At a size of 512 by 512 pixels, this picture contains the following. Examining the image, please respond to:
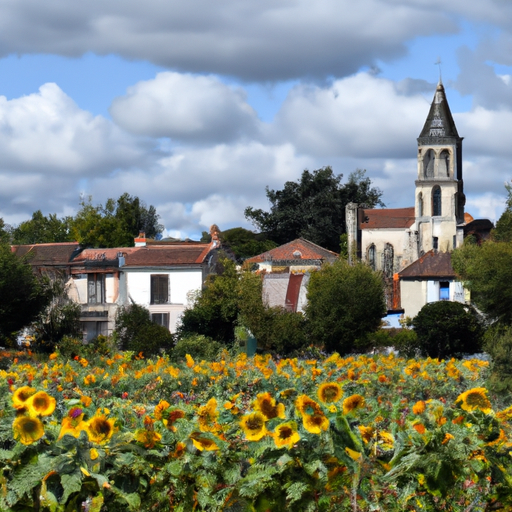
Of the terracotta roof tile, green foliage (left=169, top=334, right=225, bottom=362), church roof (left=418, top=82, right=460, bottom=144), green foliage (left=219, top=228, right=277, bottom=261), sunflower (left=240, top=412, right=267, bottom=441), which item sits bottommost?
green foliage (left=169, top=334, right=225, bottom=362)

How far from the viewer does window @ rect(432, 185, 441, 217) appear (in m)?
83.7

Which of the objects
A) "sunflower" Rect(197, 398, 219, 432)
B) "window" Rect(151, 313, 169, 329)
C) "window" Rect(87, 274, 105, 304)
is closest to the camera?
"sunflower" Rect(197, 398, 219, 432)

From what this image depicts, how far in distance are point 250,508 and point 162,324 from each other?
157 feet

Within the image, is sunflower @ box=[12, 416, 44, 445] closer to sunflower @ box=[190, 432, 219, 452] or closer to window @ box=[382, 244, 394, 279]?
sunflower @ box=[190, 432, 219, 452]

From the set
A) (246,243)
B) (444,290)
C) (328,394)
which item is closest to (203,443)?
(328,394)

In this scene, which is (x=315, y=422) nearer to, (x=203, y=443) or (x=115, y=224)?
(x=203, y=443)

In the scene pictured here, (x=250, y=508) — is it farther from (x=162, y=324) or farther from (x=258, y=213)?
(x=258, y=213)

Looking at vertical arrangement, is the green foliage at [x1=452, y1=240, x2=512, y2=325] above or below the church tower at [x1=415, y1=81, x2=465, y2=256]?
below

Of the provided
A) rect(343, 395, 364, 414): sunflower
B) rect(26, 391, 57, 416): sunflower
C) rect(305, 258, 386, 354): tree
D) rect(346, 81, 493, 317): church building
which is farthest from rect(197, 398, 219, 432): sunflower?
rect(346, 81, 493, 317): church building

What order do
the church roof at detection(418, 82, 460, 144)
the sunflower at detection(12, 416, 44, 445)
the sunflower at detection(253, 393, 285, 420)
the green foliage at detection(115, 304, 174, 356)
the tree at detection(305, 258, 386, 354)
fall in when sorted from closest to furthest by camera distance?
1. the sunflower at detection(12, 416, 44, 445)
2. the sunflower at detection(253, 393, 285, 420)
3. the green foliage at detection(115, 304, 174, 356)
4. the tree at detection(305, 258, 386, 354)
5. the church roof at detection(418, 82, 460, 144)

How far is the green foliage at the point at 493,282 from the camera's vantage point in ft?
150

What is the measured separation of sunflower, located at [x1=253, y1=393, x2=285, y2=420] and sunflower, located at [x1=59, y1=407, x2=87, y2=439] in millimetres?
1163

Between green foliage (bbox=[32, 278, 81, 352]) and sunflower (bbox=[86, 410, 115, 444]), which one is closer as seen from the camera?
sunflower (bbox=[86, 410, 115, 444])

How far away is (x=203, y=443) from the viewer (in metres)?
6.13
